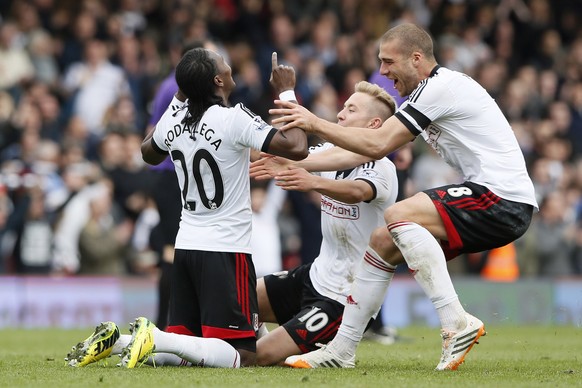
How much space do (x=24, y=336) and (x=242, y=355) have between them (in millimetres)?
5013

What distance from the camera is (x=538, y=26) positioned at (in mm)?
21281

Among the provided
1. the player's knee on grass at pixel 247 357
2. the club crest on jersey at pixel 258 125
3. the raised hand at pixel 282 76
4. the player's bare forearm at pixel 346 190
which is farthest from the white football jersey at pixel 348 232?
the club crest on jersey at pixel 258 125

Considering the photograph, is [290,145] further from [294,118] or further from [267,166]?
[267,166]

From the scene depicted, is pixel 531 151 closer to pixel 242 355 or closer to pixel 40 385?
pixel 242 355

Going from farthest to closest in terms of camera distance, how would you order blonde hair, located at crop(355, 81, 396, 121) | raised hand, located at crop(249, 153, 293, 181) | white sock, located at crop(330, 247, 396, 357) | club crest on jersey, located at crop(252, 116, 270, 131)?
blonde hair, located at crop(355, 81, 396, 121) → raised hand, located at crop(249, 153, 293, 181) → white sock, located at crop(330, 247, 396, 357) → club crest on jersey, located at crop(252, 116, 270, 131)

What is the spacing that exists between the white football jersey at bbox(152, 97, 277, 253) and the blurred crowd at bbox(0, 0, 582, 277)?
4.98 metres

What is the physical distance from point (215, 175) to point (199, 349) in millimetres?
1111

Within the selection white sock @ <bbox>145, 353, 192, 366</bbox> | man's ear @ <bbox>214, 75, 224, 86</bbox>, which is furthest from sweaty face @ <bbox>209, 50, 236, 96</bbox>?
white sock @ <bbox>145, 353, 192, 366</bbox>

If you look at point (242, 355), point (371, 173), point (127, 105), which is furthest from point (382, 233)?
point (127, 105)

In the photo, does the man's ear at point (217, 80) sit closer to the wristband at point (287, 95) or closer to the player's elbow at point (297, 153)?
the wristband at point (287, 95)

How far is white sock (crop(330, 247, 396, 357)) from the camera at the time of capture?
7457 mm

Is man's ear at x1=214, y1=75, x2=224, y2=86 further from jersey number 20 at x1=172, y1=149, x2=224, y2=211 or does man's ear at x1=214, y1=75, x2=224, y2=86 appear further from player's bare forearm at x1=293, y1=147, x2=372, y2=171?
player's bare forearm at x1=293, y1=147, x2=372, y2=171

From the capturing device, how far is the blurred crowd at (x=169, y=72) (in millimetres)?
14430

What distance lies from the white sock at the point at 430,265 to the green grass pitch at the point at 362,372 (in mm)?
363
